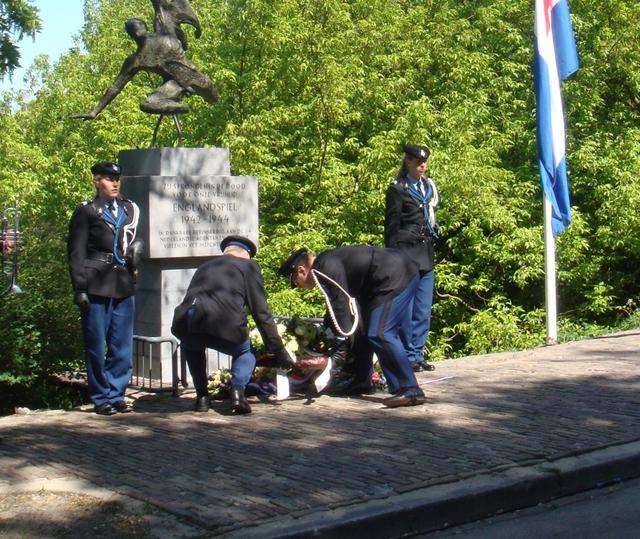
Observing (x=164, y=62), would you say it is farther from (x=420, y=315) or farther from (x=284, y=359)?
(x=284, y=359)

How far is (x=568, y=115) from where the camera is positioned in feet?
70.9

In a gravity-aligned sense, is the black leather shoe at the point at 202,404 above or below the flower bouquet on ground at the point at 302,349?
below

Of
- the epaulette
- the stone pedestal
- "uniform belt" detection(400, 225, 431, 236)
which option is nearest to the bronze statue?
the stone pedestal

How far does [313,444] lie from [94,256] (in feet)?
8.32

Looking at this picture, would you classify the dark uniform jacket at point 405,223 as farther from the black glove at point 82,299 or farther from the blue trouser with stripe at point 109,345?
the black glove at point 82,299

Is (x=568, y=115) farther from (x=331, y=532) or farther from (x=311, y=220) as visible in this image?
(x=331, y=532)

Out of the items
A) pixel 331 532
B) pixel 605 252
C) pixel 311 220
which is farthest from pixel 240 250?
pixel 605 252

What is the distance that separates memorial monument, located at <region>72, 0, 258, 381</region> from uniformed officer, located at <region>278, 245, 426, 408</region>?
1.86 m

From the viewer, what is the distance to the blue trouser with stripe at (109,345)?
27.0 ft

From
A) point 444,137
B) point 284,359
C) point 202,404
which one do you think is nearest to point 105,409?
point 202,404

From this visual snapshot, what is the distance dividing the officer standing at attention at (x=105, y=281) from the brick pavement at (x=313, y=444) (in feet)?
0.98

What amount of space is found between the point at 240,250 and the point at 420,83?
16.3 meters

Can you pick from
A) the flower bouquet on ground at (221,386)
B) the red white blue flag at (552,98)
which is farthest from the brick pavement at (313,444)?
the red white blue flag at (552,98)

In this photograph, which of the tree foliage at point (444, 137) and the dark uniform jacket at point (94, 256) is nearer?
the dark uniform jacket at point (94, 256)
